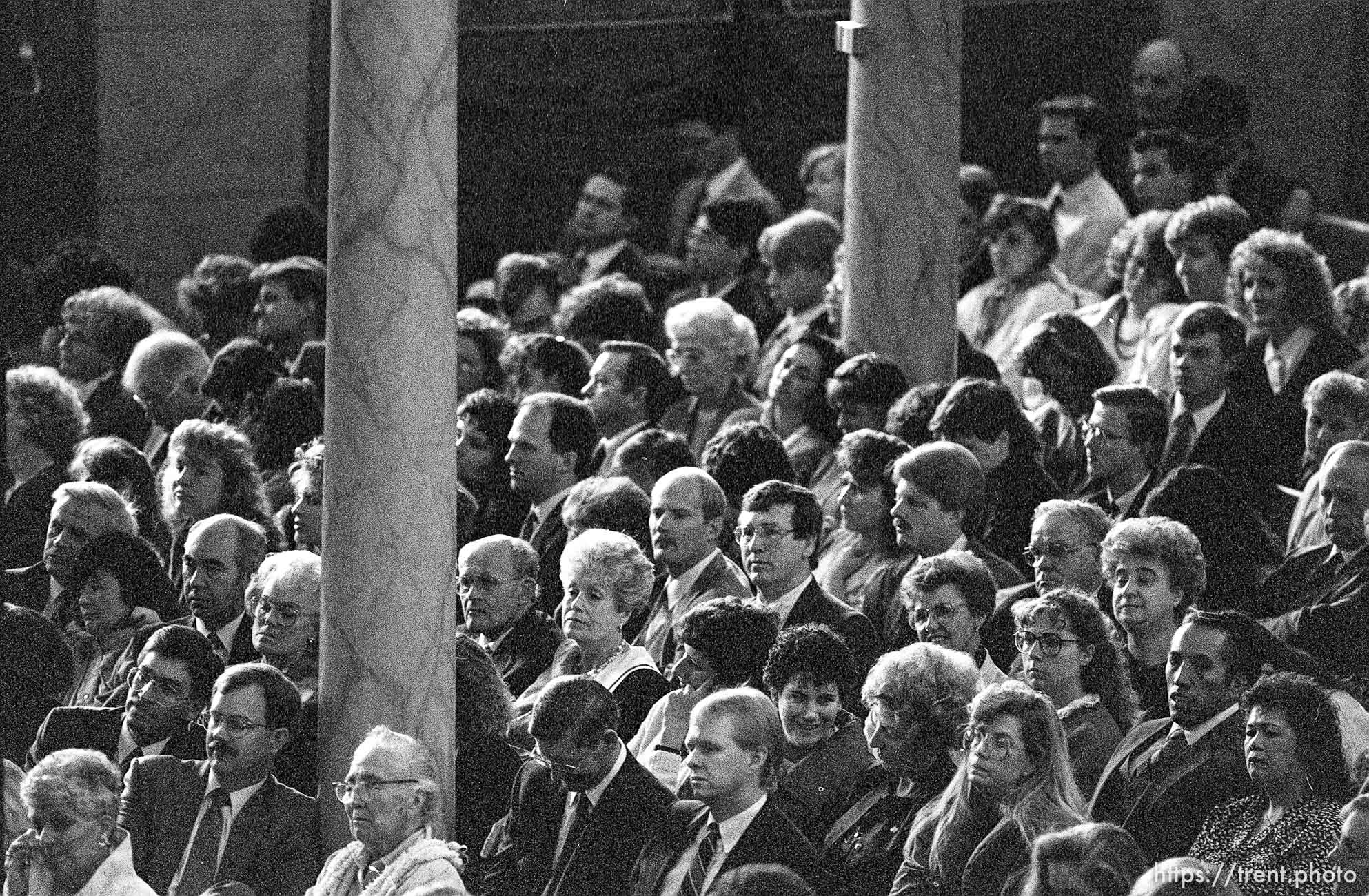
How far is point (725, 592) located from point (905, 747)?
5.04ft

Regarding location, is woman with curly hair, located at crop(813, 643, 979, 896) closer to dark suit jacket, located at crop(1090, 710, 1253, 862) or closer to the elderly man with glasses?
dark suit jacket, located at crop(1090, 710, 1253, 862)

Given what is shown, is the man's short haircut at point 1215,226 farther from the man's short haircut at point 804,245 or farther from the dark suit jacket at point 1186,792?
the dark suit jacket at point 1186,792

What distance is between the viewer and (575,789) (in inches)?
266

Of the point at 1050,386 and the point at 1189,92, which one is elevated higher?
the point at 1189,92

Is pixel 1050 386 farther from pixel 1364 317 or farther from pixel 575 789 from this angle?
pixel 575 789

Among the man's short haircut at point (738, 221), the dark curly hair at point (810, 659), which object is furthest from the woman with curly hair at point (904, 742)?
the man's short haircut at point (738, 221)

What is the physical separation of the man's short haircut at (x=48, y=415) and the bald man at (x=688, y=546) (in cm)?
278

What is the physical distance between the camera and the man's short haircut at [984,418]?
28.2ft

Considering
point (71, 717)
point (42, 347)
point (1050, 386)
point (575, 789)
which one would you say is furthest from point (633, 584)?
point (42, 347)

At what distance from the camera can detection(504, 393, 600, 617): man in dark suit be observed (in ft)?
29.7

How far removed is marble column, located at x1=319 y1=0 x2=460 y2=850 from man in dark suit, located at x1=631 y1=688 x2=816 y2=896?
768 millimetres

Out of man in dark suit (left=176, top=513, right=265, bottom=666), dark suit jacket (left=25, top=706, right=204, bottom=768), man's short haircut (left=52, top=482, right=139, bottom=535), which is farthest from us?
man's short haircut (left=52, top=482, right=139, bottom=535)

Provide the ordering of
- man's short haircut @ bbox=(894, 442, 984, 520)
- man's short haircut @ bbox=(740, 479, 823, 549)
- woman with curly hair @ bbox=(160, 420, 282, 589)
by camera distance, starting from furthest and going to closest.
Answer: woman with curly hair @ bbox=(160, 420, 282, 589) < man's short haircut @ bbox=(894, 442, 984, 520) < man's short haircut @ bbox=(740, 479, 823, 549)

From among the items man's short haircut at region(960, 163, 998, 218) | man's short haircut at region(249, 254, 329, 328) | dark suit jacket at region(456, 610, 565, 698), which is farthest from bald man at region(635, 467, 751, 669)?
man's short haircut at region(960, 163, 998, 218)
